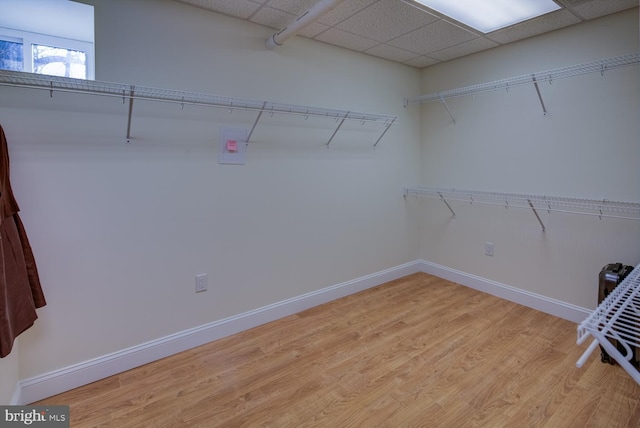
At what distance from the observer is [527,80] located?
2.61m

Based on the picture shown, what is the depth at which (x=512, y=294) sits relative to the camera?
2.92 metres

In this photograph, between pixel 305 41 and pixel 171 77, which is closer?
pixel 171 77

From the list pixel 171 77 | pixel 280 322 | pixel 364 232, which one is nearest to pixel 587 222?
pixel 364 232

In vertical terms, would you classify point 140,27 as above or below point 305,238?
above

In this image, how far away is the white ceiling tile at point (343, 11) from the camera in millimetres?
2071

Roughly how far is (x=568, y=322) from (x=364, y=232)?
182cm

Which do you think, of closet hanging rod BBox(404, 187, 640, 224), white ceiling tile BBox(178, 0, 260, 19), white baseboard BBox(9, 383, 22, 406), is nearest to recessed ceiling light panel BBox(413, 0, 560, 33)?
white ceiling tile BBox(178, 0, 260, 19)

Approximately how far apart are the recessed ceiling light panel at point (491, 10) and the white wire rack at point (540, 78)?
1.43ft

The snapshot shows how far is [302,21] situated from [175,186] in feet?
4.45

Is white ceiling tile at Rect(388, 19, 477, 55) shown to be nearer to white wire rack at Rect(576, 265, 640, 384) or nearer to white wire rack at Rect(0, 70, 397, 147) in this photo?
white wire rack at Rect(0, 70, 397, 147)

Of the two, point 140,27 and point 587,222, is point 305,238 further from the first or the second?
point 587,222

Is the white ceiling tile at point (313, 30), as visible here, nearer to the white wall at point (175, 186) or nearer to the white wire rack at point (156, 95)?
the white wall at point (175, 186)

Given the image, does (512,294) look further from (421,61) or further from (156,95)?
(156,95)

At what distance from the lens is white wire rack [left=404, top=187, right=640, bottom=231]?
7.28ft
